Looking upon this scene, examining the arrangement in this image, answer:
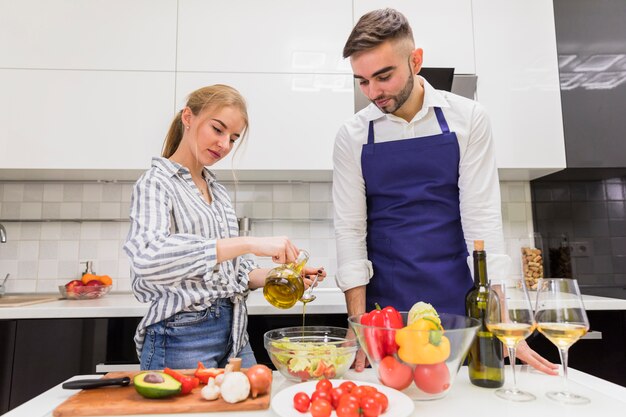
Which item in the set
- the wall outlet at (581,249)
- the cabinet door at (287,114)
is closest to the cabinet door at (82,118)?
the cabinet door at (287,114)

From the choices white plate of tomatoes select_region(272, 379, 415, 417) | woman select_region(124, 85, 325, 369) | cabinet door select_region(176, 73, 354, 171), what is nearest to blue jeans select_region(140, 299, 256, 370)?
woman select_region(124, 85, 325, 369)

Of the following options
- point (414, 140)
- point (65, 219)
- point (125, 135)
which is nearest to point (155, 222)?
point (414, 140)

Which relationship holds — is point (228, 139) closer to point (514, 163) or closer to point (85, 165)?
point (85, 165)

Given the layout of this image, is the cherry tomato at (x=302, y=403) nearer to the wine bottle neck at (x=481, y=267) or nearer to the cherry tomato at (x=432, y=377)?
the cherry tomato at (x=432, y=377)

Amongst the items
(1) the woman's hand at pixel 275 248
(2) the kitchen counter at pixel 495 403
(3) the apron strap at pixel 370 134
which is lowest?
(2) the kitchen counter at pixel 495 403

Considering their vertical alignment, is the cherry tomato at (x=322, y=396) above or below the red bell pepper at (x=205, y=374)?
above

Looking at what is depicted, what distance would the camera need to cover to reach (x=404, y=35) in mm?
1172

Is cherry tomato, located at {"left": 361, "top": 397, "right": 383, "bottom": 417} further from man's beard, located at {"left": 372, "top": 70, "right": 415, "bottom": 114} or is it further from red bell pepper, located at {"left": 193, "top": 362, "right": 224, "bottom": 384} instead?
man's beard, located at {"left": 372, "top": 70, "right": 415, "bottom": 114}

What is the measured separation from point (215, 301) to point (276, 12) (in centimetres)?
151

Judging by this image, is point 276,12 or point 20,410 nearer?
point 20,410

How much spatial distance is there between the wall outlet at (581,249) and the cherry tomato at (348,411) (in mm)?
2032

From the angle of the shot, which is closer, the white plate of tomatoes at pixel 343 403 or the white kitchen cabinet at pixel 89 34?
the white plate of tomatoes at pixel 343 403

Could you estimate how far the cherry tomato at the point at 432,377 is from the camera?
0.69 meters

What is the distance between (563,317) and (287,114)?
1.51 m
